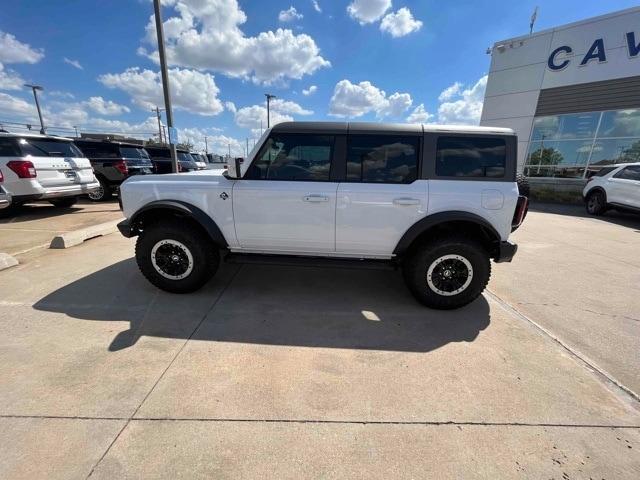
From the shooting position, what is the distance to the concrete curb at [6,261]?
411 cm

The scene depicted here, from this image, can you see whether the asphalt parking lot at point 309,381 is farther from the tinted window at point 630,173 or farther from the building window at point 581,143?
the building window at point 581,143

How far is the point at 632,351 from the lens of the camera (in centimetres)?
276

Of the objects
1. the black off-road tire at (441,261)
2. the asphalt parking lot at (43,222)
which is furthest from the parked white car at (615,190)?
the asphalt parking lot at (43,222)

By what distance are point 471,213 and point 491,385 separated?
1592 millimetres

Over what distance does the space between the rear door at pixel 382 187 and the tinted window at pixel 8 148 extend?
729cm

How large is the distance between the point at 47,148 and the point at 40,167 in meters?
0.59

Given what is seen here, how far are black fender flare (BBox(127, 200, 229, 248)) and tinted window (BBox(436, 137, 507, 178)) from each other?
2.38 metres

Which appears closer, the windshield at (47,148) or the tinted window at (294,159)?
the tinted window at (294,159)

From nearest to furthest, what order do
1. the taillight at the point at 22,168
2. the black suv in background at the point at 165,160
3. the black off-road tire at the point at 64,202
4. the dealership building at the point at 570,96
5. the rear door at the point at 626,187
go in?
the taillight at the point at 22,168, the black off-road tire at the point at 64,202, the rear door at the point at 626,187, the black suv in background at the point at 165,160, the dealership building at the point at 570,96

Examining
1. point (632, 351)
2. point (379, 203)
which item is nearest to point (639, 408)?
point (632, 351)

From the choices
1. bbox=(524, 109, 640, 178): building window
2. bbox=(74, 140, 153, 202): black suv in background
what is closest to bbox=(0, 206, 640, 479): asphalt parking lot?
bbox=(74, 140, 153, 202): black suv in background

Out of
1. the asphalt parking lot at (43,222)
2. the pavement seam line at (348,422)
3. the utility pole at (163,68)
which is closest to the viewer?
the pavement seam line at (348,422)

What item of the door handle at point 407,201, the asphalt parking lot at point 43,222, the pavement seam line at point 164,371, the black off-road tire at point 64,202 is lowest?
the pavement seam line at point 164,371

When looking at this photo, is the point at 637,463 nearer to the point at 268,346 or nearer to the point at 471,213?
the point at 471,213
